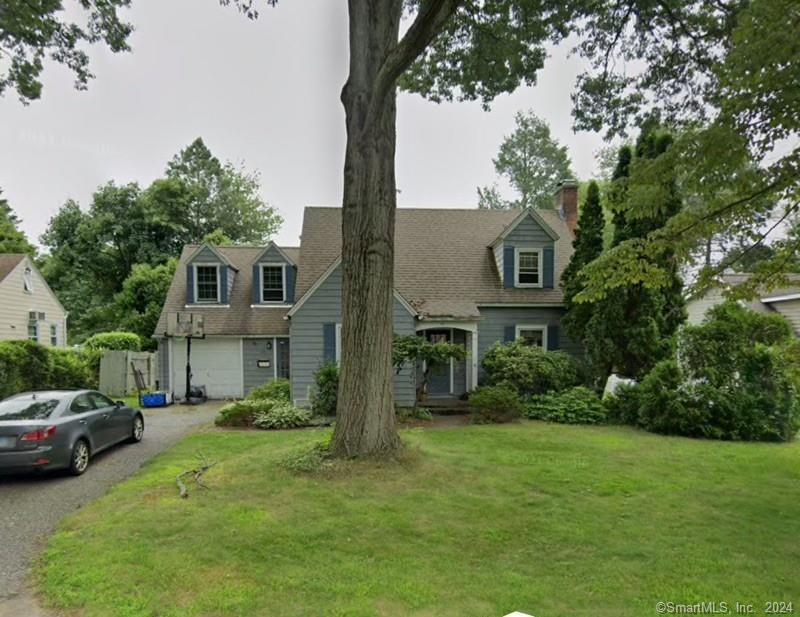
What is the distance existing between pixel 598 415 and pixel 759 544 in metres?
6.96

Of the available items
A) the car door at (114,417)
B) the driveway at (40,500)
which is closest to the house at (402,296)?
the car door at (114,417)

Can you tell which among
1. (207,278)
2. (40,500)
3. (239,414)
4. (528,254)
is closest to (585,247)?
(528,254)

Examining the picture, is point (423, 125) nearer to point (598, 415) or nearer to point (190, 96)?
point (190, 96)

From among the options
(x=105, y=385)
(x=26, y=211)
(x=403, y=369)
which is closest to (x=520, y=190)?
(x=403, y=369)

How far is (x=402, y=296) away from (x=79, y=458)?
28.4ft

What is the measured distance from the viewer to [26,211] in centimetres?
3778

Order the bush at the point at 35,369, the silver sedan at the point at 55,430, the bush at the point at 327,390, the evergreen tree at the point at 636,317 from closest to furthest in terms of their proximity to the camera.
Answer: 1. the silver sedan at the point at 55,430
2. the bush at the point at 327,390
3. the evergreen tree at the point at 636,317
4. the bush at the point at 35,369

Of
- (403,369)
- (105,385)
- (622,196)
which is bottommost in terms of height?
(105,385)

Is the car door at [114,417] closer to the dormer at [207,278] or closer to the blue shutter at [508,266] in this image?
the dormer at [207,278]

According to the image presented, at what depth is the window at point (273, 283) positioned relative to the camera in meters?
17.1

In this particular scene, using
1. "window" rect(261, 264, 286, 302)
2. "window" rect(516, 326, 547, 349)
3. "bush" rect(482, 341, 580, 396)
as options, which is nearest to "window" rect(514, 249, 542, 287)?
"window" rect(516, 326, 547, 349)

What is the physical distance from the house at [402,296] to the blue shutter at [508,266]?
0.11 ft

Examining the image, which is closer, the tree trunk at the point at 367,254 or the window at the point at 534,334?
the tree trunk at the point at 367,254

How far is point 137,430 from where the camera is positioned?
962 centimetres
